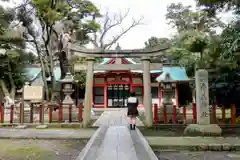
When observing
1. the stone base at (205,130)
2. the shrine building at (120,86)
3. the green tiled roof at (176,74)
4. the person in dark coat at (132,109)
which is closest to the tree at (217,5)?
the stone base at (205,130)

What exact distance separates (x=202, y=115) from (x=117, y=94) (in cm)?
1809

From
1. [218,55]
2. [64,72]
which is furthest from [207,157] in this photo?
[64,72]

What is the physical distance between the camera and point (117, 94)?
1073 inches

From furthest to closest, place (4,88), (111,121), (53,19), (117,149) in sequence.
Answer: (4,88) → (53,19) → (111,121) → (117,149)

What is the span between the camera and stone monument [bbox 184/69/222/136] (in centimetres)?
916

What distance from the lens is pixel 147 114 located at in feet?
38.0

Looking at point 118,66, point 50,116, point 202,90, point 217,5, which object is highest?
point 217,5

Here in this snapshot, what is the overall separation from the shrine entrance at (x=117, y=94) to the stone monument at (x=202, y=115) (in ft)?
57.3

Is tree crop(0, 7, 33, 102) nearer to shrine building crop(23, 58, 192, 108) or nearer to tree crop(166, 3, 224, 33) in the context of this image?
shrine building crop(23, 58, 192, 108)

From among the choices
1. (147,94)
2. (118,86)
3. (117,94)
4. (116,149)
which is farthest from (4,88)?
(116,149)

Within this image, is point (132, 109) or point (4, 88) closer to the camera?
point (132, 109)

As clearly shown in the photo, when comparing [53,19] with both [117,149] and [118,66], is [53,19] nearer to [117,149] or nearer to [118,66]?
[118,66]

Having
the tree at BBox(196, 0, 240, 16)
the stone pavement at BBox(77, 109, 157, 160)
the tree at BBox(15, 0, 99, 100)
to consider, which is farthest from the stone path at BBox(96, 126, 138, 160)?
the tree at BBox(15, 0, 99, 100)

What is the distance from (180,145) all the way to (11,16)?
52.5ft
